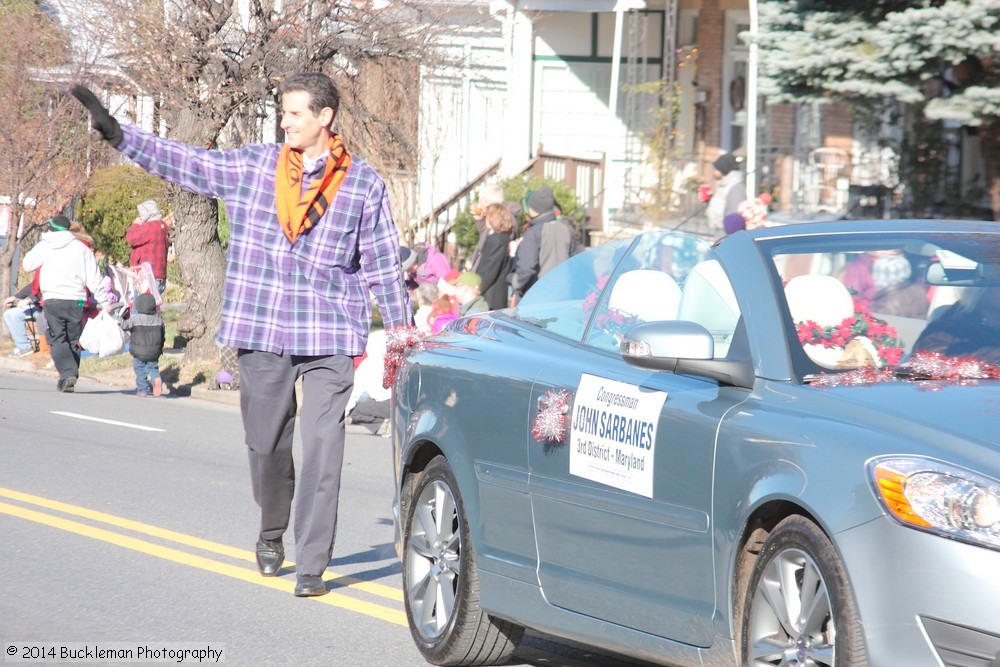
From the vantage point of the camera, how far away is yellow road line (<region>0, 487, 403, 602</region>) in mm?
6883

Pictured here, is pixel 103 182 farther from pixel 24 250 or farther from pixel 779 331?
pixel 779 331

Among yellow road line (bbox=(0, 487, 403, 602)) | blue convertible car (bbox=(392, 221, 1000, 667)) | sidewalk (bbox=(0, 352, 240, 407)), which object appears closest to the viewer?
blue convertible car (bbox=(392, 221, 1000, 667))

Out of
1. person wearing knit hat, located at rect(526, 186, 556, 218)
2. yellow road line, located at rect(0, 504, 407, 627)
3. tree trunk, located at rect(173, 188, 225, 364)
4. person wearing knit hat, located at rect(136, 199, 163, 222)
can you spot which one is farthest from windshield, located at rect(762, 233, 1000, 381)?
person wearing knit hat, located at rect(136, 199, 163, 222)

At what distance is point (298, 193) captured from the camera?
653 centimetres

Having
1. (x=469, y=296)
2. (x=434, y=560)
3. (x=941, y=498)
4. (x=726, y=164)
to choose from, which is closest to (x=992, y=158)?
(x=726, y=164)

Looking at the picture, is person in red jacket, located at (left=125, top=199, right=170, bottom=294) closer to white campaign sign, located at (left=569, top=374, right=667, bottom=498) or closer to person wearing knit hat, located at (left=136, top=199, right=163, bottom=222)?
person wearing knit hat, located at (left=136, top=199, right=163, bottom=222)

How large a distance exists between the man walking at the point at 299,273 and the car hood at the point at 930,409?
9.65 ft

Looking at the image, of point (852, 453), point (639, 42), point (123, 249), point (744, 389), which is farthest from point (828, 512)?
point (123, 249)

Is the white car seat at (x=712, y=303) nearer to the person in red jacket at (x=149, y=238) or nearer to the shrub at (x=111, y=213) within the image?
the person in red jacket at (x=149, y=238)

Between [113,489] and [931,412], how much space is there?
6.69m

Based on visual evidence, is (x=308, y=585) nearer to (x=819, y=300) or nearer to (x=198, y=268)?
(x=819, y=300)

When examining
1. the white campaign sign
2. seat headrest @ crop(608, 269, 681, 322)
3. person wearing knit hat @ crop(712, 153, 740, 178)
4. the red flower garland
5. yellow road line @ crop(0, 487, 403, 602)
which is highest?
person wearing knit hat @ crop(712, 153, 740, 178)

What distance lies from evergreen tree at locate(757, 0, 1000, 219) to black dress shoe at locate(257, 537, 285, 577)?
8.54 metres

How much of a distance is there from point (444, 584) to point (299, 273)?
167 centimetres
